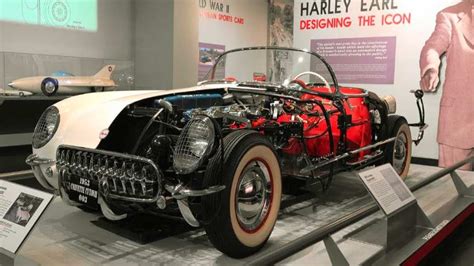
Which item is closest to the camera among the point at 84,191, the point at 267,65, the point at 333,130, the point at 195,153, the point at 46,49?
the point at 195,153

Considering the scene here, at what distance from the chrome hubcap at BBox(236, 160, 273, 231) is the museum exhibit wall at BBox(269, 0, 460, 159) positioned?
177 inches

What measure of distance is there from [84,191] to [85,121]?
474mm

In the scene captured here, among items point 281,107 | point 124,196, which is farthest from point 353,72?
point 124,196

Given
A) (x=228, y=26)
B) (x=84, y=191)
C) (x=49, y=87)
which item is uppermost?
(x=228, y=26)

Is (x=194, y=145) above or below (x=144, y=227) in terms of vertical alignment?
above

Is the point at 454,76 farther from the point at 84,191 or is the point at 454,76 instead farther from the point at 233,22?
the point at 84,191

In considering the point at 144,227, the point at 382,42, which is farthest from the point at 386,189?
the point at 382,42

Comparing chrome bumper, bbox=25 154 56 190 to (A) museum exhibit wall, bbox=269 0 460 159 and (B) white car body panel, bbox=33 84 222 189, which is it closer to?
(B) white car body panel, bbox=33 84 222 189

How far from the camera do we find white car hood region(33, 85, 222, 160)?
2852 millimetres

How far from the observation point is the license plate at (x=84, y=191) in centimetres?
269

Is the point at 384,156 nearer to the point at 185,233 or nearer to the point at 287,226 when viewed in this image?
the point at 287,226

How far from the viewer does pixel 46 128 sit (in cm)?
309

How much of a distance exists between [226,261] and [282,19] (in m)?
9.08

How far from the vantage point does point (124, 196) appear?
2578 mm
